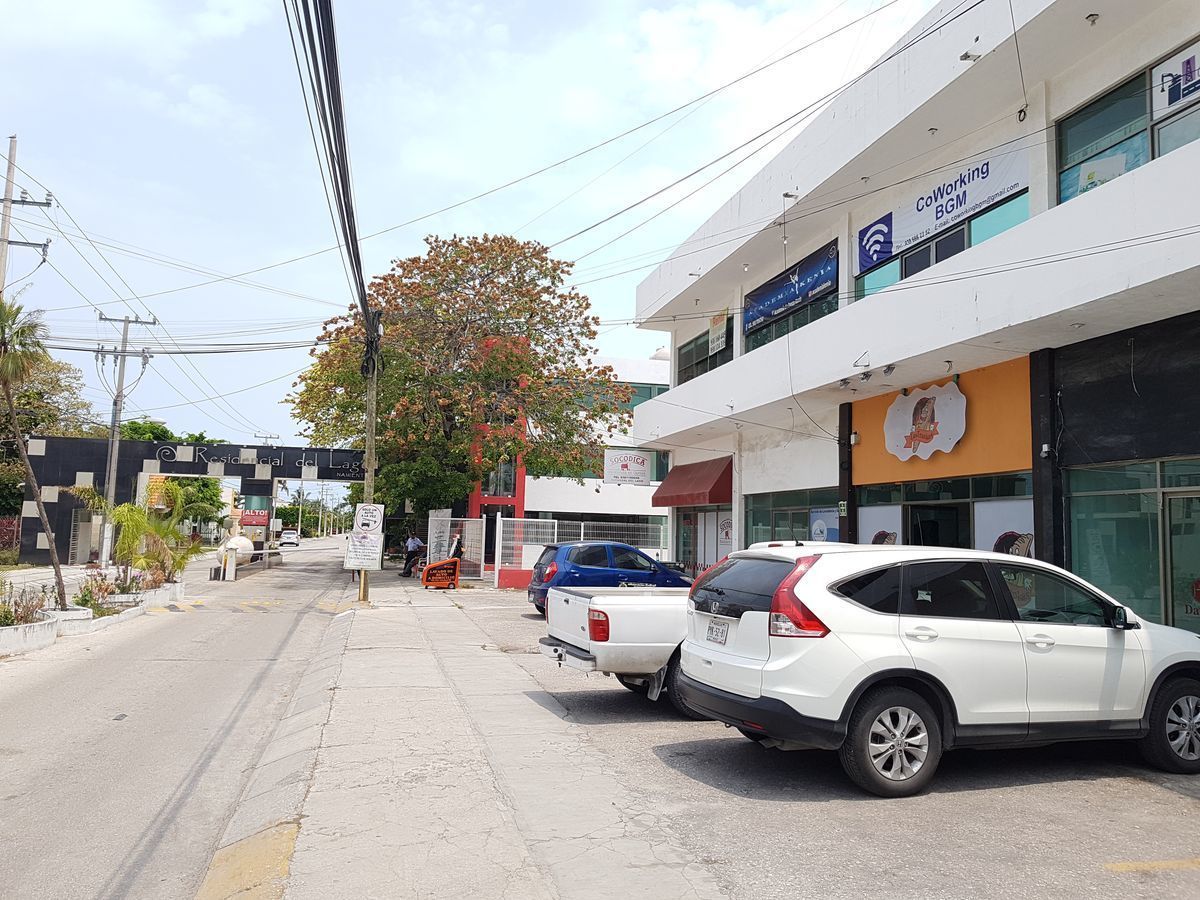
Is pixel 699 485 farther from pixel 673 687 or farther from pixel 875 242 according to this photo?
pixel 673 687

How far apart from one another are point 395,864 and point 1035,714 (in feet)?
14.9

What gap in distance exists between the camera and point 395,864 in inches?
187

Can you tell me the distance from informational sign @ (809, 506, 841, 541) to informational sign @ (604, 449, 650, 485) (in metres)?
8.91

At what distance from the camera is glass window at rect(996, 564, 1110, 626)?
21.9 feet

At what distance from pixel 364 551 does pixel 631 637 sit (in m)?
13.6

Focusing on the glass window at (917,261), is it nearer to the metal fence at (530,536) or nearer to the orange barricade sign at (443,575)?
the metal fence at (530,536)

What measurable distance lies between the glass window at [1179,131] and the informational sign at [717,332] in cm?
1405

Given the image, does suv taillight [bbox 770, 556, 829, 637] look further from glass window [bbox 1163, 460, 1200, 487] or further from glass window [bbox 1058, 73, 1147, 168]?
glass window [bbox 1058, 73, 1147, 168]

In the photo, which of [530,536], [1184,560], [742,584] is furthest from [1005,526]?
[530,536]

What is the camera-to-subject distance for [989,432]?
14219 millimetres

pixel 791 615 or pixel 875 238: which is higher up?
pixel 875 238

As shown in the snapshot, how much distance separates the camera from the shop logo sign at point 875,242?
55.6 feet

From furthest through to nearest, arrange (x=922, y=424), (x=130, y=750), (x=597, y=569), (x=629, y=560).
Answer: (x=629, y=560)
(x=597, y=569)
(x=922, y=424)
(x=130, y=750)

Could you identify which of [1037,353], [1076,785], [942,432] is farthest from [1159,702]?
[942,432]
